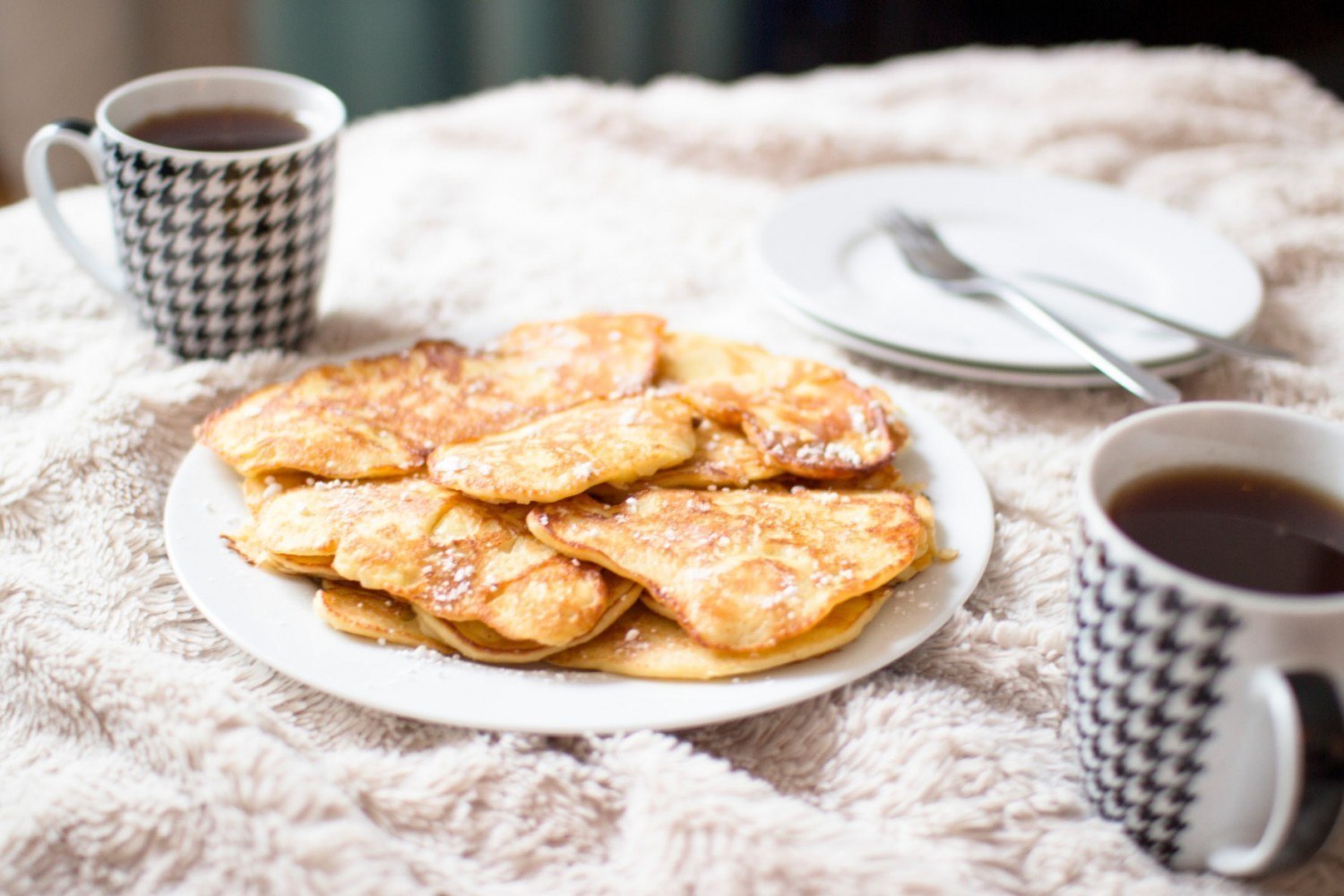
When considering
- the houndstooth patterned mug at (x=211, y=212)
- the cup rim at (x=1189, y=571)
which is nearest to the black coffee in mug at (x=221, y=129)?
the houndstooth patterned mug at (x=211, y=212)

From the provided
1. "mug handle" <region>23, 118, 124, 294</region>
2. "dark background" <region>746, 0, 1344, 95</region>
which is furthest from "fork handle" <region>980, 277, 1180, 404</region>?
"dark background" <region>746, 0, 1344, 95</region>

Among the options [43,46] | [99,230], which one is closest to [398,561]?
[99,230]

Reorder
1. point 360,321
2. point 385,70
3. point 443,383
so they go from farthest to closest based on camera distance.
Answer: point 385,70, point 360,321, point 443,383

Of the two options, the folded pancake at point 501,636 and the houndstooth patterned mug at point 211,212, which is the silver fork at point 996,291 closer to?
the folded pancake at point 501,636

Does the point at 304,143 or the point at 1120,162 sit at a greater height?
the point at 304,143

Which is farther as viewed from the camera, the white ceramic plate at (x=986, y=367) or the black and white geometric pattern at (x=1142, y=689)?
the white ceramic plate at (x=986, y=367)

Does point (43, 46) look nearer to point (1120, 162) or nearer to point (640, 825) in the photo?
point (1120, 162)

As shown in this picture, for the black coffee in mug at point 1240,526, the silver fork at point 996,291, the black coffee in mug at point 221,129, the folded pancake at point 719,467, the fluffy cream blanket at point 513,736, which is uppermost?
the black coffee in mug at point 221,129
